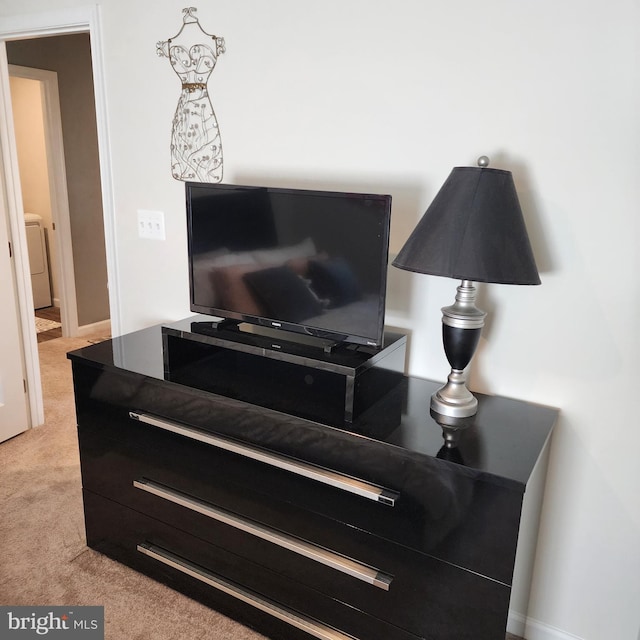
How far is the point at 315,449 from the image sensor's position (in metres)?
1.54

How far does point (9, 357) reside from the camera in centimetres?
287

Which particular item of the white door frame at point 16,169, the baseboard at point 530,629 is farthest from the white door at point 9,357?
the baseboard at point 530,629

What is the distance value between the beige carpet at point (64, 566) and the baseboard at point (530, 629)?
83 cm

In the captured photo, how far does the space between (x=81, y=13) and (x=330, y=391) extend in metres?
1.85

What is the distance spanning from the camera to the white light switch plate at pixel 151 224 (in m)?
2.35

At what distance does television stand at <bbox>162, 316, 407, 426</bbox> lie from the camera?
5.28ft

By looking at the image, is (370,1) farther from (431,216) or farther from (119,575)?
(119,575)

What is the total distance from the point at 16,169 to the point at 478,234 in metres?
2.36

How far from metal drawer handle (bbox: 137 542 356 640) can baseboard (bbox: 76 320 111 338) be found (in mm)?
3030

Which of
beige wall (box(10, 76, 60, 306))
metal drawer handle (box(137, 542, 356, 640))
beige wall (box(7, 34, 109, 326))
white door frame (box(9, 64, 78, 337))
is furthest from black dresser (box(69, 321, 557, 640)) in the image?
beige wall (box(10, 76, 60, 306))

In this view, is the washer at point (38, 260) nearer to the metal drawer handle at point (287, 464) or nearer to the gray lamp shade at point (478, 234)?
the metal drawer handle at point (287, 464)

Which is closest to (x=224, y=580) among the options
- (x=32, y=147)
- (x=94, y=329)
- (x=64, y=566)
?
(x=64, y=566)

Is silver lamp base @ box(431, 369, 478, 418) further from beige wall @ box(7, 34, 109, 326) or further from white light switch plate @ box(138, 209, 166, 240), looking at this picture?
beige wall @ box(7, 34, 109, 326)

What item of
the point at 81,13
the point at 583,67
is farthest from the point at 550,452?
the point at 81,13
